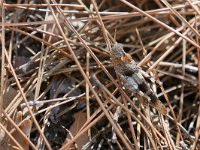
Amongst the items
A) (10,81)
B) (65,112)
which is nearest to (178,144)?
(65,112)

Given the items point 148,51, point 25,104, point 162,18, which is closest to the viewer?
point 25,104

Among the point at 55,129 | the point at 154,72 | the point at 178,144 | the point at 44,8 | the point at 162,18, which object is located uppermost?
the point at 44,8

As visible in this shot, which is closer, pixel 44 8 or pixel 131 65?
pixel 131 65

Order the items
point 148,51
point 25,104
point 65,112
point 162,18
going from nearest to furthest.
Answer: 1. point 25,104
2. point 65,112
3. point 148,51
4. point 162,18

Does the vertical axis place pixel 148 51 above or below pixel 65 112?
above

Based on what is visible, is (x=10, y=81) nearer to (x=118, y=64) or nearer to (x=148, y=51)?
(x=118, y=64)

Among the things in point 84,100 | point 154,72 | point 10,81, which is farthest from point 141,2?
point 10,81

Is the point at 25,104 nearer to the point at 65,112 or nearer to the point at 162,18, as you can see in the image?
the point at 65,112
